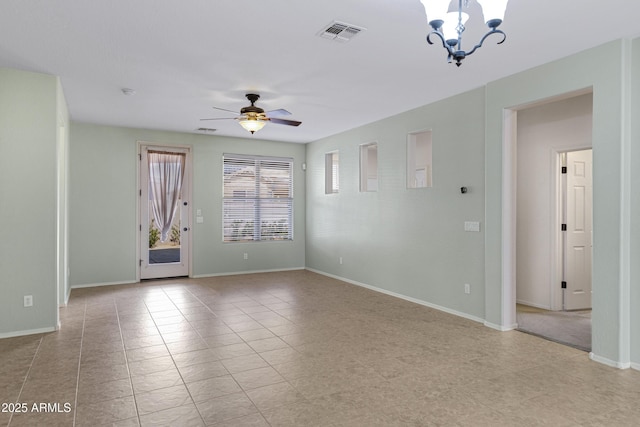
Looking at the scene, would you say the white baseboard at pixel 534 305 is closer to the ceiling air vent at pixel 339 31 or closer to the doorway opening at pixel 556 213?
the doorway opening at pixel 556 213

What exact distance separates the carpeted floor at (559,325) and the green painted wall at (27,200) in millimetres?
5175

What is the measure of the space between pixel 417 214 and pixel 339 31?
9.91 ft

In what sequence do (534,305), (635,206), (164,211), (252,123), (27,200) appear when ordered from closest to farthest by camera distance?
(635,206) → (27,200) → (252,123) → (534,305) → (164,211)

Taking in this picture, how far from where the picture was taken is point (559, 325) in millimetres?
4527

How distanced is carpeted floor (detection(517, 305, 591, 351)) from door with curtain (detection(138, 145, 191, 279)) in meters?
5.77

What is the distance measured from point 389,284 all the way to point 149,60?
172 inches

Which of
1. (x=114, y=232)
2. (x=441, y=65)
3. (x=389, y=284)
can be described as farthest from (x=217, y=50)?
(x=114, y=232)

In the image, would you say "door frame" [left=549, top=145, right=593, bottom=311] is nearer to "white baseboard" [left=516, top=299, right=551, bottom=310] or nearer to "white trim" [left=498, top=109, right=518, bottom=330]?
"white baseboard" [left=516, top=299, right=551, bottom=310]

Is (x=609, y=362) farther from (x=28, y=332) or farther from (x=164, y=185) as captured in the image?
(x=164, y=185)

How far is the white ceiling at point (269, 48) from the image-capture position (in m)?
2.81

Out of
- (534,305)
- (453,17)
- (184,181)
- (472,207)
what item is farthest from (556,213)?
(184,181)

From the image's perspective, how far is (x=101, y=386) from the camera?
2.93 m

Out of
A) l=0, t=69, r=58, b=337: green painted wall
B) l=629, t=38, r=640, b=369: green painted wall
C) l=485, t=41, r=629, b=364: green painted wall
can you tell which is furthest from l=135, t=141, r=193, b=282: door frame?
l=629, t=38, r=640, b=369: green painted wall

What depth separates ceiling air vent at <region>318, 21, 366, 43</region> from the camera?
305cm
